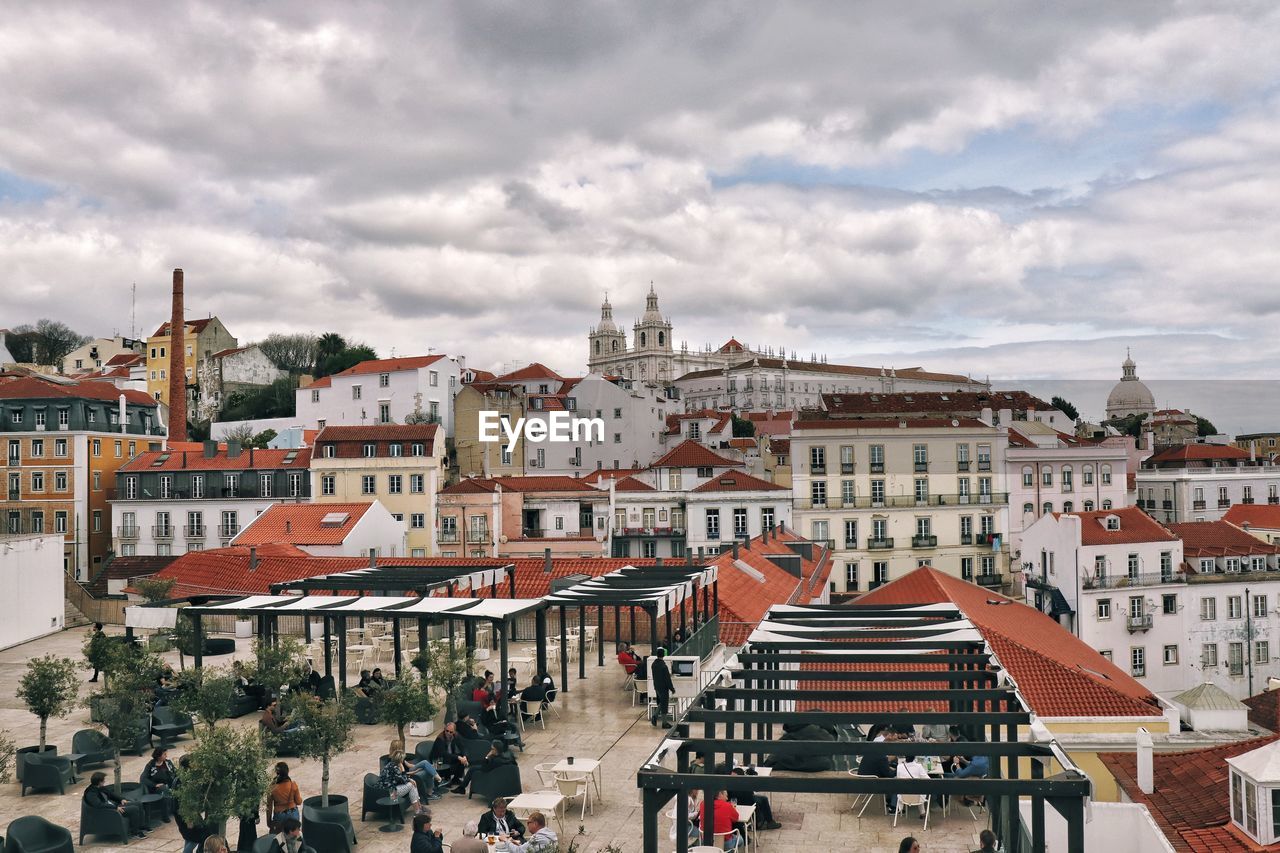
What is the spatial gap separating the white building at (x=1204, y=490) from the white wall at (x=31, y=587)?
65.7 meters

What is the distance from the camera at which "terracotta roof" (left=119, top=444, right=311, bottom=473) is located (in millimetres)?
54719

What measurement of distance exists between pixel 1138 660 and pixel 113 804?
45.6 meters

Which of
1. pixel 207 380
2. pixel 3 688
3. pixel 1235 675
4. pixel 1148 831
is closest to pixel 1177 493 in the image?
pixel 1235 675

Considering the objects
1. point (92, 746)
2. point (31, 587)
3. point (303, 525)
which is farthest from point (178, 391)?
point (92, 746)

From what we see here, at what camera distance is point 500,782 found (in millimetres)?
12234

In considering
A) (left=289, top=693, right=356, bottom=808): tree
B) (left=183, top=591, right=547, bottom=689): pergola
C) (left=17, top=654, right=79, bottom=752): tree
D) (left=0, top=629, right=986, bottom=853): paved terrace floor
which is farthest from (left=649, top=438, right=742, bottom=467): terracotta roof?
(left=289, top=693, right=356, bottom=808): tree

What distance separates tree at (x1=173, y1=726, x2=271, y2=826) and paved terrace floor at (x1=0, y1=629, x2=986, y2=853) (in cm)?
173

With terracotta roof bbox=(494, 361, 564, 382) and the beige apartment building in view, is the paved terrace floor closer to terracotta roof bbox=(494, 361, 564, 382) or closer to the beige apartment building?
the beige apartment building

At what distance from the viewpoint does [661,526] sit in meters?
55.2

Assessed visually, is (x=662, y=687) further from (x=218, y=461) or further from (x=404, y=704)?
(x=218, y=461)

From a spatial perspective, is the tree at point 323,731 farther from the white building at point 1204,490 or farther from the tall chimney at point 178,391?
the white building at point 1204,490

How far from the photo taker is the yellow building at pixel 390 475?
178ft

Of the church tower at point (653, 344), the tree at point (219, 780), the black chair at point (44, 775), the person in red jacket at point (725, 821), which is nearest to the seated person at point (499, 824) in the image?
the person in red jacket at point (725, 821)

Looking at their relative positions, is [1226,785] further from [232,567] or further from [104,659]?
[232,567]
